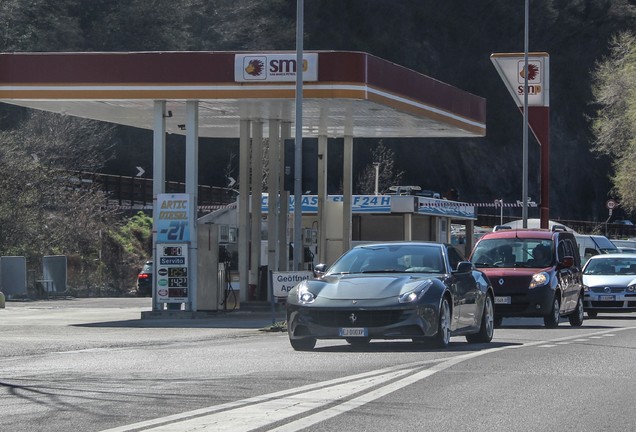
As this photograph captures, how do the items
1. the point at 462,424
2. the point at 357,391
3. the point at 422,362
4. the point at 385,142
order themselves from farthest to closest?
the point at 385,142
the point at 422,362
the point at 357,391
the point at 462,424

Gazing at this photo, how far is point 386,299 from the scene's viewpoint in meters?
16.9

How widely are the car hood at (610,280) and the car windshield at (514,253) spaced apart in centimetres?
500

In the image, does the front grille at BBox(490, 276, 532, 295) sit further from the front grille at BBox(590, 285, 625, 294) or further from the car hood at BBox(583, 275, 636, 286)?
the car hood at BBox(583, 275, 636, 286)

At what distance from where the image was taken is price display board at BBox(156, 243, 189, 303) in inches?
1116

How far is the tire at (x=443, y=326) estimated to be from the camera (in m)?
17.2

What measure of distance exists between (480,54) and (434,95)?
60.1m

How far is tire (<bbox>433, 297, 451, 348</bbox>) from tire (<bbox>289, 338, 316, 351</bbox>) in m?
1.59

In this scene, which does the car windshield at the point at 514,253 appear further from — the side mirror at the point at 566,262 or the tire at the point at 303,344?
the tire at the point at 303,344

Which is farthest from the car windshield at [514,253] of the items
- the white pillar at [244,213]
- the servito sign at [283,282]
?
the white pillar at [244,213]

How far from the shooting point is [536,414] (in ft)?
35.6

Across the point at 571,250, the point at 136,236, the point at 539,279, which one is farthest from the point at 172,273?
the point at 136,236

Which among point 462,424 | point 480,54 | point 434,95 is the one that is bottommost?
point 462,424

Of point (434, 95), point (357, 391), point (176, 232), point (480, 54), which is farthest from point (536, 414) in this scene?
point (480, 54)

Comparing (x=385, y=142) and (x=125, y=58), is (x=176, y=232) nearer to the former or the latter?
(x=125, y=58)
